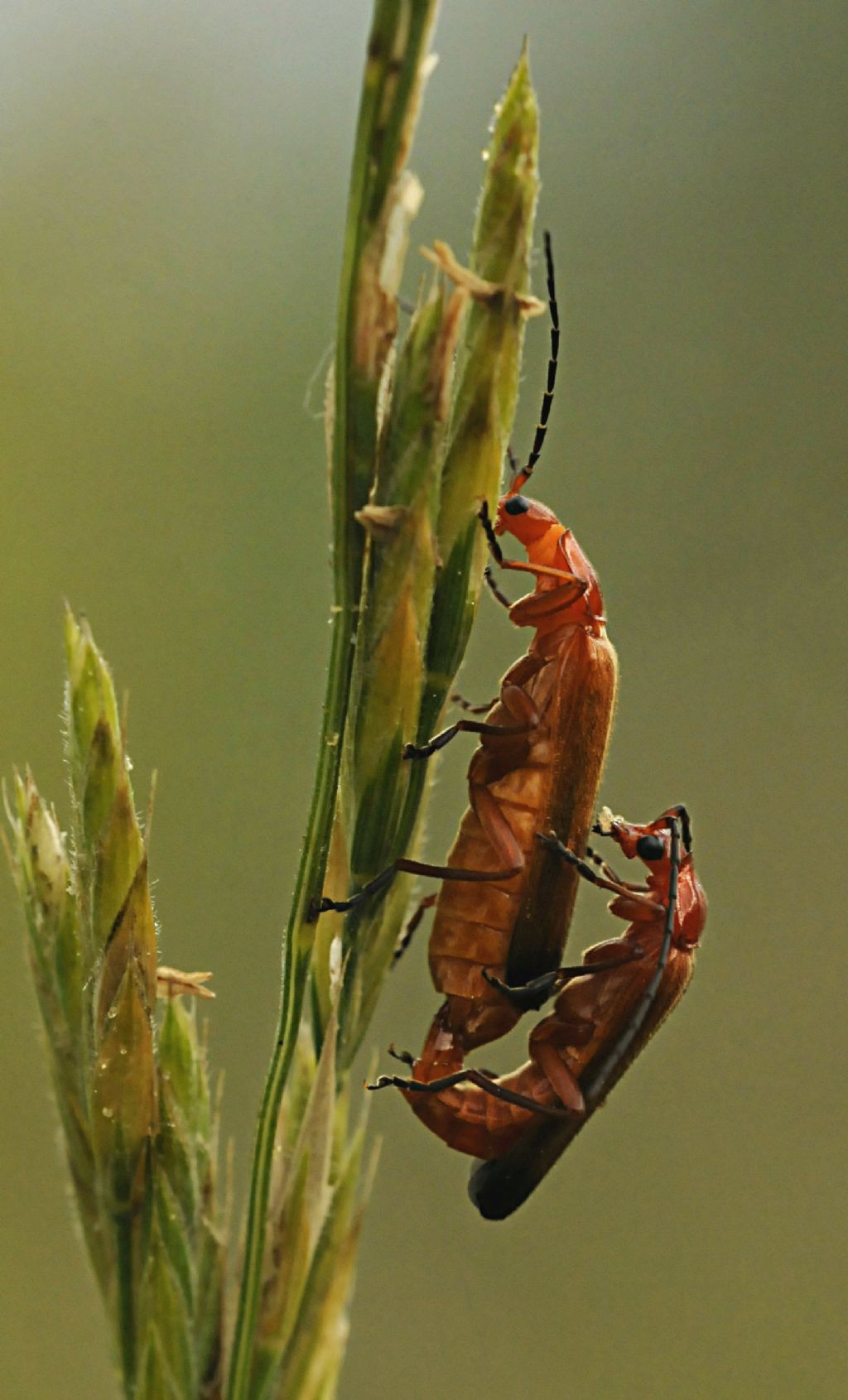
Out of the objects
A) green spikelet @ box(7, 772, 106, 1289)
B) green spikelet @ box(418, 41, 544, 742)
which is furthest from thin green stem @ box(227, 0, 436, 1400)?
green spikelet @ box(7, 772, 106, 1289)

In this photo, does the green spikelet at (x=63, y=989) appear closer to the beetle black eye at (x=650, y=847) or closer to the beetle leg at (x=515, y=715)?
the beetle leg at (x=515, y=715)

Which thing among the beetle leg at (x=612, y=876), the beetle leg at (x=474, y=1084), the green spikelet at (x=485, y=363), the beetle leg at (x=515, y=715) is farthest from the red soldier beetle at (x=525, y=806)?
the green spikelet at (x=485, y=363)

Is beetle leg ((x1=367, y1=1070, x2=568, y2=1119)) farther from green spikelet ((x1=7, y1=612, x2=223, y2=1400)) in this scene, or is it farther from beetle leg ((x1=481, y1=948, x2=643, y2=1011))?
green spikelet ((x1=7, y1=612, x2=223, y2=1400))

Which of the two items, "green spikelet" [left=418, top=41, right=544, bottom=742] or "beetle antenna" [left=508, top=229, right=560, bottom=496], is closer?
"green spikelet" [left=418, top=41, right=544, bottom=742]

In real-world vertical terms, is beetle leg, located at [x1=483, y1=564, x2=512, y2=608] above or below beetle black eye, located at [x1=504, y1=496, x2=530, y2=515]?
below

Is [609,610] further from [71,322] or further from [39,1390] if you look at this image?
[39,1390]

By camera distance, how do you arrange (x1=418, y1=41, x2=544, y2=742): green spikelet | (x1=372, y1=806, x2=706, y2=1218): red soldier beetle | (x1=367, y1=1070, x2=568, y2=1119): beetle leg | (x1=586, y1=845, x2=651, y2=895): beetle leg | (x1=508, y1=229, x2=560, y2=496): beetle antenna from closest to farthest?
1. (x1=418, y1=41, x2=544, y2=742): green spikelet
2. (x1=367, y1=1070, x2=568, y2=1119): beetle leg
3. (x1=372, y1=806, x2=706, y2=1218): red soldier beetle
4. (x1=508, y1=229, x2=560, y2=496): beetle antenna
5. (x1=586, y1=845, x2=651, y2=895): beetle leg

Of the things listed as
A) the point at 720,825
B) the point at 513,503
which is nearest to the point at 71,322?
the point at 720,825
